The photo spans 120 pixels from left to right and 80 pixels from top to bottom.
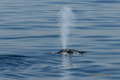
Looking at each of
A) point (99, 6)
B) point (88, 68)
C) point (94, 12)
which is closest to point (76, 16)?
point (94, 12)

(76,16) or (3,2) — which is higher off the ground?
(3,2)

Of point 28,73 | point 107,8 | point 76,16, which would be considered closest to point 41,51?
point 28,73

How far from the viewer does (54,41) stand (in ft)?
65.2

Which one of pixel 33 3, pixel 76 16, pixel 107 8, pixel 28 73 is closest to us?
pixel 28 73

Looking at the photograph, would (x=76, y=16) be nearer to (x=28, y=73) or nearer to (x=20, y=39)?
(x=20, y=39)

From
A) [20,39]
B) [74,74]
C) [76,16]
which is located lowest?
[74,74]

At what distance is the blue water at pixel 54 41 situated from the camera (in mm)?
14219

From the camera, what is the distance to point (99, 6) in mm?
30906

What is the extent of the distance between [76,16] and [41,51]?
9.07 metres

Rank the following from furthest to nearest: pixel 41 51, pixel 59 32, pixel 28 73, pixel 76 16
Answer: pixel 76 16, pixel 59 32, pixel 41 51, pixel 28 73

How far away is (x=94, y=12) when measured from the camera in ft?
92.0

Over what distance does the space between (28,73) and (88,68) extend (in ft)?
6.63

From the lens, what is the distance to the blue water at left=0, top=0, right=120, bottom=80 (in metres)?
14.2

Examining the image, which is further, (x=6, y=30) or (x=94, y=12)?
(x=94, y=12)
